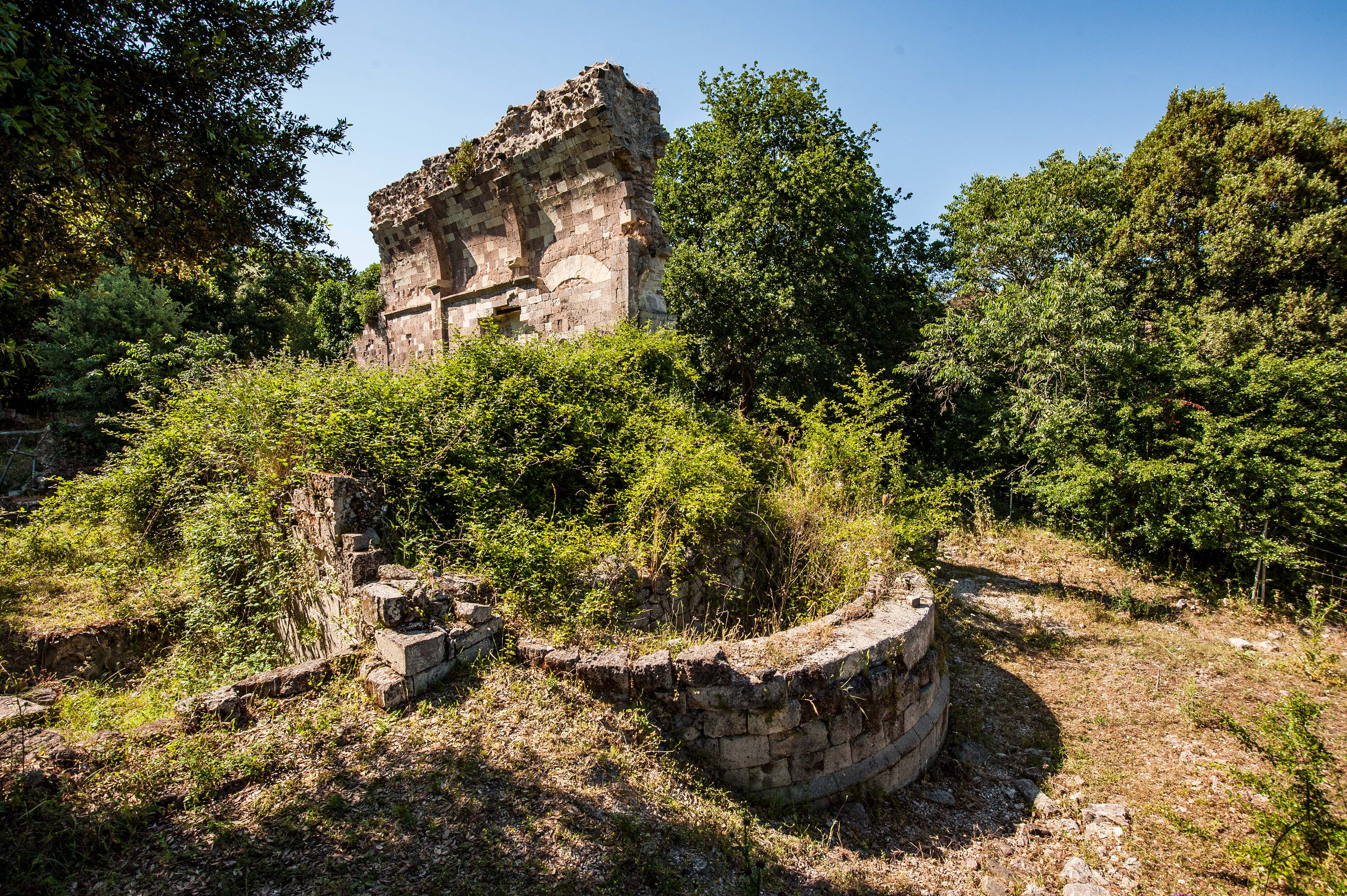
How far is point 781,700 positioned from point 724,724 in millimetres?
373

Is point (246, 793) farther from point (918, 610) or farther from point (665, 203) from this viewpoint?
point (665, 203)

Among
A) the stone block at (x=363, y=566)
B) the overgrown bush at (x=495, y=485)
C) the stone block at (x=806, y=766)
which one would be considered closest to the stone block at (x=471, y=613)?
the overgrown bush at (x=495, y=485)

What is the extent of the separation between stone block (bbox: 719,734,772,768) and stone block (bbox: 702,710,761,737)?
0.11 feet

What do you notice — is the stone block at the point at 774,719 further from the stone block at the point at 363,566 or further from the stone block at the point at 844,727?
the stone block at the point at 363,566

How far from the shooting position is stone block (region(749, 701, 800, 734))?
11.8ft

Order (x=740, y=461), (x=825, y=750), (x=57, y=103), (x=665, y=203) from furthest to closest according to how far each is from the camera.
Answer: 1. (x=665, y=203)
2. (x=740, y=461)
3. (x=825, y=750)
4. (x=57, y=103)

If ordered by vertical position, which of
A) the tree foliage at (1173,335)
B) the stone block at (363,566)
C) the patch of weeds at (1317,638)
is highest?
the tree foliage at (1173,335)

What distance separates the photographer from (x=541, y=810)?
293 cm

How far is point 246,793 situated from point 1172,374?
1227 centimetres

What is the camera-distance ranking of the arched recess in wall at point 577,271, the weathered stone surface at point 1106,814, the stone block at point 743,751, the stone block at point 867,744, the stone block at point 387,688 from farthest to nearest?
the arched recess in wall at point 577,271 < the weathered stone surface at point 1106,814 < the stone block at point 867,744 < the stone block at point 743,751 < the stone block at point 387,688

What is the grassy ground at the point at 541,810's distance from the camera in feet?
8.38

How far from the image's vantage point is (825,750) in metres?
3.76

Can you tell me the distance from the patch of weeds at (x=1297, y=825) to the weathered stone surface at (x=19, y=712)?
6996 mm

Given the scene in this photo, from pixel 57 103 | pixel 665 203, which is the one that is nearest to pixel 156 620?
pixel 57 103
